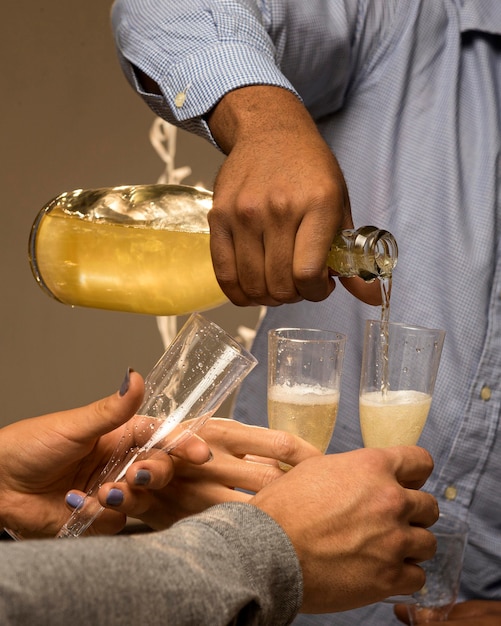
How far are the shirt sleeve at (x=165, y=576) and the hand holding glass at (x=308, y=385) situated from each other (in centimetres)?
34

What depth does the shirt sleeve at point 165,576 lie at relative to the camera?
62 cm

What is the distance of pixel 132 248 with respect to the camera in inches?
54.6

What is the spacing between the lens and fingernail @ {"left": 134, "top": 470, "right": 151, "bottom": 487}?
1.07m

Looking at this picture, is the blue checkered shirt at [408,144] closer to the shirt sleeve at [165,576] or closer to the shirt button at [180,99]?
the shirt button at [180,99]

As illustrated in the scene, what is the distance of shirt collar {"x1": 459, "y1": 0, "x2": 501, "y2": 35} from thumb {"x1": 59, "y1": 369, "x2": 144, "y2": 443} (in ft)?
3.52

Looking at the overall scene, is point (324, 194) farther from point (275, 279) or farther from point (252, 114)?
point (252, 114)

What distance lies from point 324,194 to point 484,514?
0.74 metres

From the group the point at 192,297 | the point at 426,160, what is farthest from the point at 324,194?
the point at 426,160

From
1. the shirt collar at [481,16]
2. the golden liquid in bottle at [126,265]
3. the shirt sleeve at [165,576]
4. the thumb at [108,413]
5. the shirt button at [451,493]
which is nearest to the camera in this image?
the shirt sleeve at [165,576]

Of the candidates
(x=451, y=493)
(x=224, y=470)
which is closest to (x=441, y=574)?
(x=451, y=493)

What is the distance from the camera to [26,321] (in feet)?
10.3

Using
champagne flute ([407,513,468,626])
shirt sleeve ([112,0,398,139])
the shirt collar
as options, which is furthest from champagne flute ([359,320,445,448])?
the shirt collar

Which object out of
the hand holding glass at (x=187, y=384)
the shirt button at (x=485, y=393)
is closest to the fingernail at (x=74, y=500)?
the hand holding glass at (x=187, y=384)

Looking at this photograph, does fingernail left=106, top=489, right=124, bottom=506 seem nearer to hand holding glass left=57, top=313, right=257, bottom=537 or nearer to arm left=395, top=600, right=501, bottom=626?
hand holding glass left=57, top=313, right=257, bottom=537
